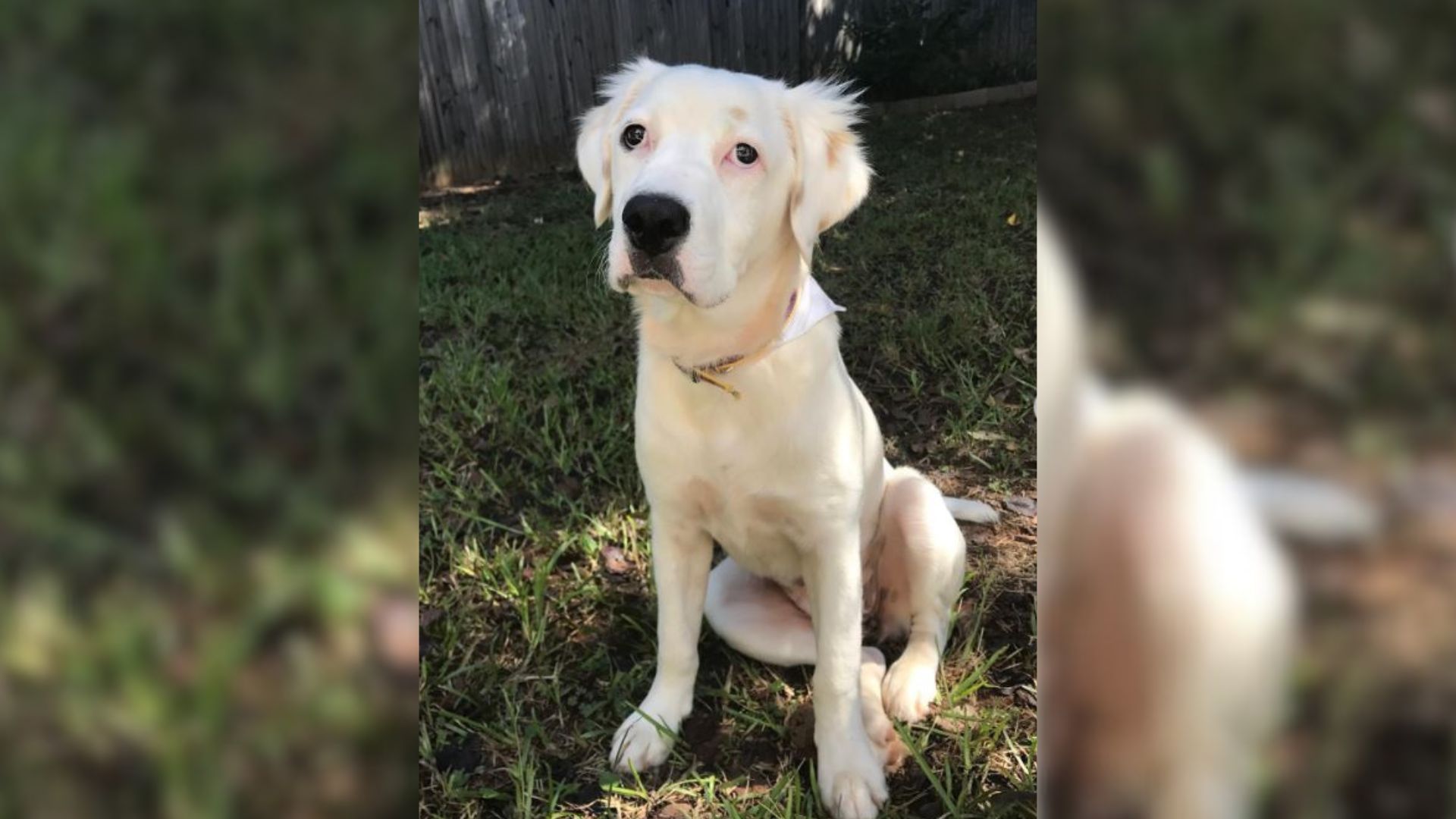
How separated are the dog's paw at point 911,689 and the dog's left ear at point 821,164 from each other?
1163 mm

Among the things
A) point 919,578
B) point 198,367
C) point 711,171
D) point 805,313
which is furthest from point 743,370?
point 198,367

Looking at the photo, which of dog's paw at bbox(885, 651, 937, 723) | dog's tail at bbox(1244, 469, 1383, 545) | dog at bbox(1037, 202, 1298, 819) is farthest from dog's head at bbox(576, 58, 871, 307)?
dog's tail at bbox(1244, 469, 1383, 545)

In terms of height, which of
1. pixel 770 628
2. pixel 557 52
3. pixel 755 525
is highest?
pixel 557 52

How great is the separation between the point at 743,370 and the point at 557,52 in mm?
6020

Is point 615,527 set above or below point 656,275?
below

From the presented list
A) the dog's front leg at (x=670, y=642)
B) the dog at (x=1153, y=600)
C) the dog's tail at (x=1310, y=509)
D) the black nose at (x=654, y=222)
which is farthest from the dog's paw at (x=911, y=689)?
the dog's tail at (x=1310, y=509)

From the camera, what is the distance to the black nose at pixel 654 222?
6.04 ft

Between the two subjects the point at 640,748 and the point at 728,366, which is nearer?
the point at 728,366

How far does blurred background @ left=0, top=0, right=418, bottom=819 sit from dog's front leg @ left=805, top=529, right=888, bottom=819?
1712mm

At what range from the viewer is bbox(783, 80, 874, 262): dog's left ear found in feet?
7.01

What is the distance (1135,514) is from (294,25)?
51 cm

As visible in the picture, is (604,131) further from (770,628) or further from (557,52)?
(557,52)

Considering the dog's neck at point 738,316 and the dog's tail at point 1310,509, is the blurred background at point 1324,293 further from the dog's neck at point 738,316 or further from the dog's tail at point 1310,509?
the dog's neck at point 738,316

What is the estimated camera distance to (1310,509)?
1.12 feet
